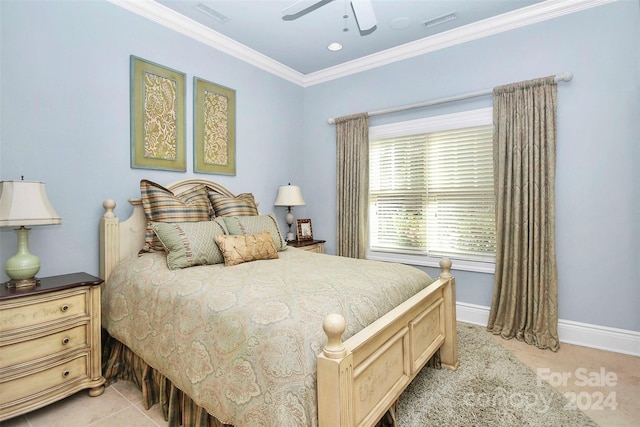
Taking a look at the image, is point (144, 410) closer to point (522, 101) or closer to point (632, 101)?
point (522, 101)

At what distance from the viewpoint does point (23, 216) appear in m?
1.84

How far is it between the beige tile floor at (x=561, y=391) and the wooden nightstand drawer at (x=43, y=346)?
35 centimetres

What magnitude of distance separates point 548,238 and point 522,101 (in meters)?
1.20

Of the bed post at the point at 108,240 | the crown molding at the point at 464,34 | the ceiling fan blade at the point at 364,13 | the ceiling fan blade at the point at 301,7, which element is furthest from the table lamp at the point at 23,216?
the crown molding at the point at 464,34

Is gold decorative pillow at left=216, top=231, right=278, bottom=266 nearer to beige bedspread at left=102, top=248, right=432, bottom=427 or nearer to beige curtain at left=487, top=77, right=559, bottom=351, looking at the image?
beige bedspread at left=102, top=248, right=432, bottom=427

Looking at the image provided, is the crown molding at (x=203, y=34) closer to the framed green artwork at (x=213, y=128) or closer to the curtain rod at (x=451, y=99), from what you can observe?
the framed green artwork at (x=213, y=128)

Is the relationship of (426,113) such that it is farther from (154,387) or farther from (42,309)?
(42,309)

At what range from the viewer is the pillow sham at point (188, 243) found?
221 cm

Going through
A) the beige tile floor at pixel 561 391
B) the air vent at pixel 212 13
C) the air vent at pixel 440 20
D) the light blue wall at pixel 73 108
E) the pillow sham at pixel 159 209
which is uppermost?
the air vent at pixel 440 20

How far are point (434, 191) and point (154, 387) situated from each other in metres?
2.93

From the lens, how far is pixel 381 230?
3.82 meters

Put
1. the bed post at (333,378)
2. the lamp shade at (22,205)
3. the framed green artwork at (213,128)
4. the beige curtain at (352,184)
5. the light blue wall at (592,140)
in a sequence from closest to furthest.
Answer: the bed post at (333,378), the lamp shade at (22,205), the light blue wall at (592,140), the framed green artwork at (213,128), the beige curtain at (352,184)

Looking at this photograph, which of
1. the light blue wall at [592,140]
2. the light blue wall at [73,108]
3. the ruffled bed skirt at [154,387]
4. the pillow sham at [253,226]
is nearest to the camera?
the ruffled bed skirt at [154,387]

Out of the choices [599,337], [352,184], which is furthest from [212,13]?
[599,337]
